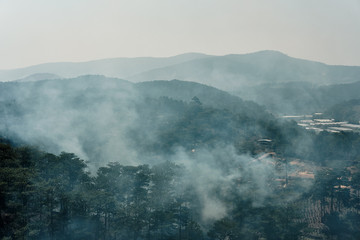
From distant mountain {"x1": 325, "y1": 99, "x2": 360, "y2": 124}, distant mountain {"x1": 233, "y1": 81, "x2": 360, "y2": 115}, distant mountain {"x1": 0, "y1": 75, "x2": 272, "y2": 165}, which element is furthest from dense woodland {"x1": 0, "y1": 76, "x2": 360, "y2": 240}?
distant mountain {"x1": 233, "y1": 81, "x2": 360, "y2": 115}

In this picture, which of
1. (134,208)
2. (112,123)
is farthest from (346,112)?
(134,208)

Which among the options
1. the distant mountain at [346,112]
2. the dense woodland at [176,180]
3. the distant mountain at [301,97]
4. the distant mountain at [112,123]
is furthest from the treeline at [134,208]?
the distant mountain at [301,97]

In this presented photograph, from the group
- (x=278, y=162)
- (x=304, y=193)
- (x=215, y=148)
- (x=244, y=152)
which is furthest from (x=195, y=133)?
(x=304, y=193)

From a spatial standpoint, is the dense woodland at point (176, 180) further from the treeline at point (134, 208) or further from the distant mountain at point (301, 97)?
the distant mountain at point (301, 97)

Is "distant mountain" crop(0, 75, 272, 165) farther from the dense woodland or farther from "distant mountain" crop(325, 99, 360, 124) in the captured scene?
"distant mountain" crop(325, 99, 360, 124)

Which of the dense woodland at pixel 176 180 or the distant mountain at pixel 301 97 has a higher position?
the distant mountain at pixel 301 97

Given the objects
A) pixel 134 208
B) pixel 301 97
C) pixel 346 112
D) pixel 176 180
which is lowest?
pixel 134 208

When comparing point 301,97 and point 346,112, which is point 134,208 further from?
point 301,97

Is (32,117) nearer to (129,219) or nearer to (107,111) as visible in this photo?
(107,111)

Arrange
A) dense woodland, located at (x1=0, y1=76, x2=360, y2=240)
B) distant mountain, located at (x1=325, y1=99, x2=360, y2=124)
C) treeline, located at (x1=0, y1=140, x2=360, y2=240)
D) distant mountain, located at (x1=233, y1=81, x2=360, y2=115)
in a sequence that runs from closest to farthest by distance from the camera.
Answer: treeline, located at (x1=0, y1=140, x2=360, y2=240) < dense woodland, located at (x1=0, y1=76, x2=360, y2=240) < distant mountain, located at (x1=325, y1=99, x2=360, y2=124) < distant mountain, located at (x1=233, y1=81, x2=360, y2=115)
